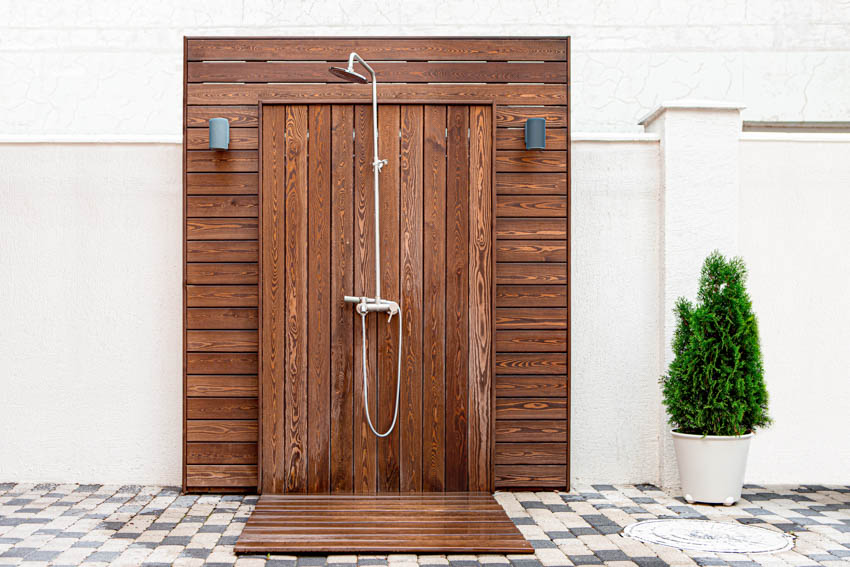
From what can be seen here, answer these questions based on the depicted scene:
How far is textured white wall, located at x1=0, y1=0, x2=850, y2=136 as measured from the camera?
5547 millimetres

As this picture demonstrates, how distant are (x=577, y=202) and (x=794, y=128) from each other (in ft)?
7.95

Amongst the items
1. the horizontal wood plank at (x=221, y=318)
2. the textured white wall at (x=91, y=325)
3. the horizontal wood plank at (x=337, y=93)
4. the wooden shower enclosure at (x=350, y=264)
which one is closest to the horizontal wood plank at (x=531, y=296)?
the wooden shower enclosure at (x=350, y=264)

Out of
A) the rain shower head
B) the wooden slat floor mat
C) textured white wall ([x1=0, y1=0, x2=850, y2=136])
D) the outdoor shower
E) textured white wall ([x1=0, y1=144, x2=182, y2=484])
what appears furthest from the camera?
textured white wall ([x1=0, y1=0, x2=850, y2=136])

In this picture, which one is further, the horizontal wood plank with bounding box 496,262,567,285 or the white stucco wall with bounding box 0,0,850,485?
the white stucco wall with bounding box 0,0,850,485

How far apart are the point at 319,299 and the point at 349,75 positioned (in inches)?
43.9

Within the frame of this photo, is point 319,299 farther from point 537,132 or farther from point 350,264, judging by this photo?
point 537,132

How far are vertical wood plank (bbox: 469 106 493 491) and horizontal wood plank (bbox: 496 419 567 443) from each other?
0.18 metres

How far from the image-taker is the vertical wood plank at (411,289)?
389cm

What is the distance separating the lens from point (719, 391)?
12.0 feet

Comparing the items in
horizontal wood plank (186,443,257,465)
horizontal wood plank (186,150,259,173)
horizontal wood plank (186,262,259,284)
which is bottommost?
horizontal wood plank (186,443,257,465)

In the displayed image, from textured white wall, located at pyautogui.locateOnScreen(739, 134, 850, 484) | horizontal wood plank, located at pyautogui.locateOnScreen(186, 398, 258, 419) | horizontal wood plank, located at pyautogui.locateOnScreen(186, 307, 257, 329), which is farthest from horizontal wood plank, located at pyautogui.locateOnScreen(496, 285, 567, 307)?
horizontal wood plank, located at pyautogui.locateOnScreen(186, 398, 258, 419)

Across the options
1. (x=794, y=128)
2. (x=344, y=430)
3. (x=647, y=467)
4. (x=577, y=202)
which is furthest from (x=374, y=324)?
(x=794, y=128)

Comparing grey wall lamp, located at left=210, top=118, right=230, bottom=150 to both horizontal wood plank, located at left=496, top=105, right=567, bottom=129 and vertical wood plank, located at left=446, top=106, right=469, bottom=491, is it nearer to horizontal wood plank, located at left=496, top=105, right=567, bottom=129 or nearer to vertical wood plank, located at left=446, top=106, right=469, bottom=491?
vertical wood plank, located at left=446, top=106, right=469, bottom=491

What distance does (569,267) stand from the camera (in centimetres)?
402
